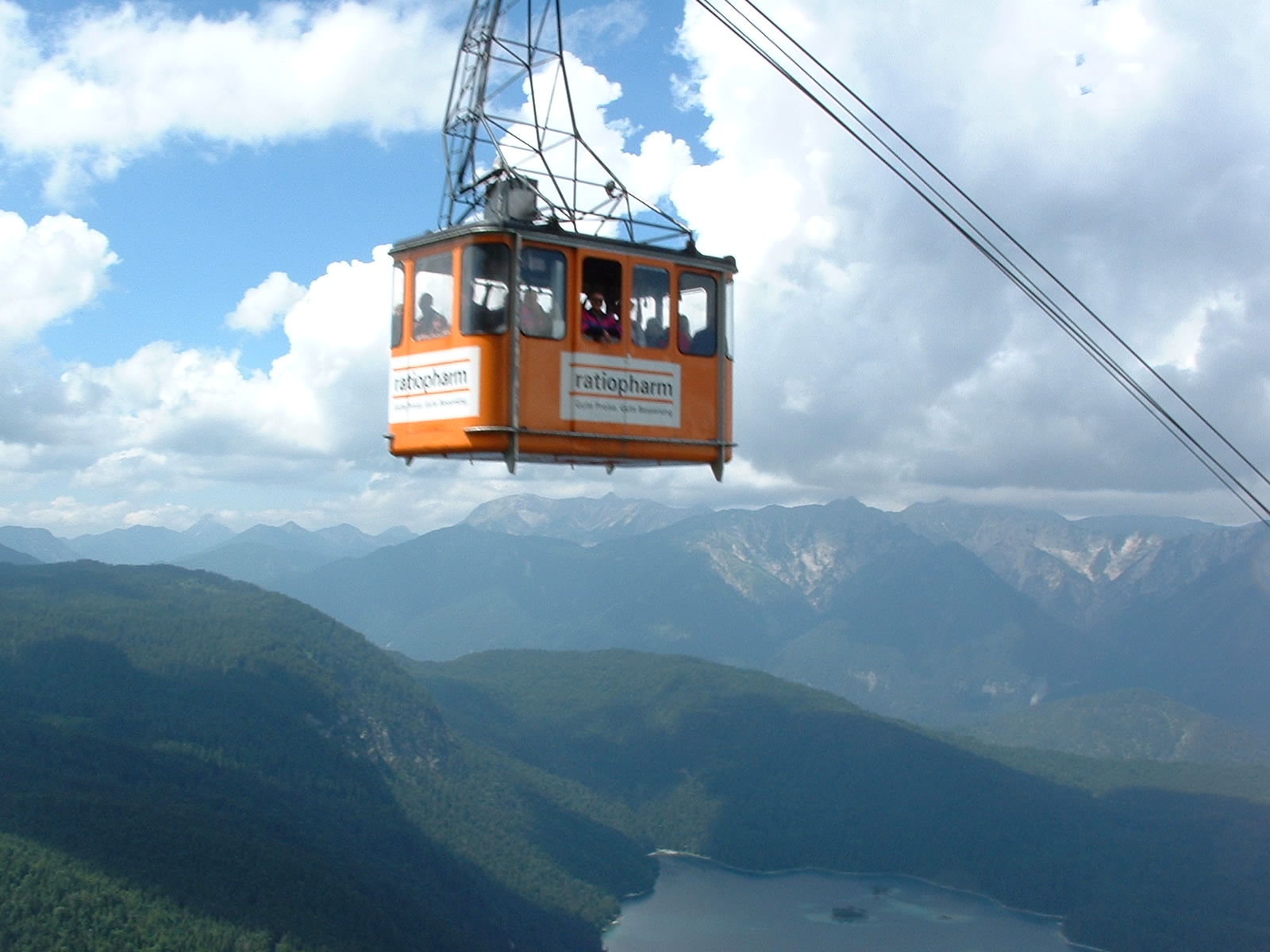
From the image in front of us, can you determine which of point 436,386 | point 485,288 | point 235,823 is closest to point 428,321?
point 436,386

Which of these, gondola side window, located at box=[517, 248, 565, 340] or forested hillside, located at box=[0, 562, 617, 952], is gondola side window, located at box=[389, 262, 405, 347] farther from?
forested hillside, located at box=[0, 562, 617, 952]

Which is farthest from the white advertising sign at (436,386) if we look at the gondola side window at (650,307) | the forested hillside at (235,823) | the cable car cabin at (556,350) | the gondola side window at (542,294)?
the forested hillside at (235,823)

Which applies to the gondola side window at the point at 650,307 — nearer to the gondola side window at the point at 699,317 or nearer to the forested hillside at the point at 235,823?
the gondola side window at the point at 699,317

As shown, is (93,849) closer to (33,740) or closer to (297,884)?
(297,884)

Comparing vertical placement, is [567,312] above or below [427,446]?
above

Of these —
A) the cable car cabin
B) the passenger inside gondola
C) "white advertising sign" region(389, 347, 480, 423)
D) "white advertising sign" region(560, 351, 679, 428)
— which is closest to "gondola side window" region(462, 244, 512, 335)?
the cable car cabin

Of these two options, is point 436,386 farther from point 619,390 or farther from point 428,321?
point 619,390

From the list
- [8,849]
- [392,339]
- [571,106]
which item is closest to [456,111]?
[571,106]
